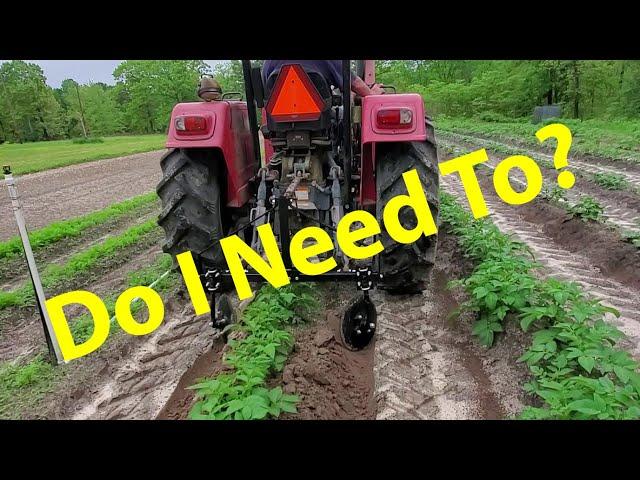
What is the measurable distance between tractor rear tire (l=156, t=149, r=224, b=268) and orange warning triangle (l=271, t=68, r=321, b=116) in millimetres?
699

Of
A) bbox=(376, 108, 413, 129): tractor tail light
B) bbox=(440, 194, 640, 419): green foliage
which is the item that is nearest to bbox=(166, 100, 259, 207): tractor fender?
bbox=(376, 108, 413, 129): tractor tail light

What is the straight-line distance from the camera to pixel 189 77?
40.2 meters

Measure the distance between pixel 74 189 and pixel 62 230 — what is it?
5800 millimetres

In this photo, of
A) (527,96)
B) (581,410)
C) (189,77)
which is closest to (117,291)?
(581,410)

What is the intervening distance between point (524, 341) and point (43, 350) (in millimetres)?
3465

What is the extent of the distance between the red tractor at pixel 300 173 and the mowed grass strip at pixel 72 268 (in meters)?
1.96

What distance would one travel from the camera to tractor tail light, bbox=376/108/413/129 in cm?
316

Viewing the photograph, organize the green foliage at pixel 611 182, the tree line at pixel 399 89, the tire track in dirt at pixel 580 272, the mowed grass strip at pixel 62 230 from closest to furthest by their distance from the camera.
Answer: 1. the tire track in dirt at pixel 580 272
2. the mowed grass strip at pixel 62 230
3. the green foliage at pixel 611 182
4. the tree line at pixel 399 89

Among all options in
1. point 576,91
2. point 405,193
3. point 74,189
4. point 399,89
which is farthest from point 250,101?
point 399,89

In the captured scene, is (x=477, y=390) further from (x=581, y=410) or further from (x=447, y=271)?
(x=447, y=271)

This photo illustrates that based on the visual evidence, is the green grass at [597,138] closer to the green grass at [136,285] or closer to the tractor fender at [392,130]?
the tractor fender at [392,130]

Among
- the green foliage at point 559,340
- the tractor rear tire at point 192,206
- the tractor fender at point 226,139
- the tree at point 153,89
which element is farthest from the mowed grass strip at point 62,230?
the tree at point 153,89

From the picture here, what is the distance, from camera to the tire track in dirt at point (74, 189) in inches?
334

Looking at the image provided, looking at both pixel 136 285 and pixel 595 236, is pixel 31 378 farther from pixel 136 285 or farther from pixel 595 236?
pixel 595 236
